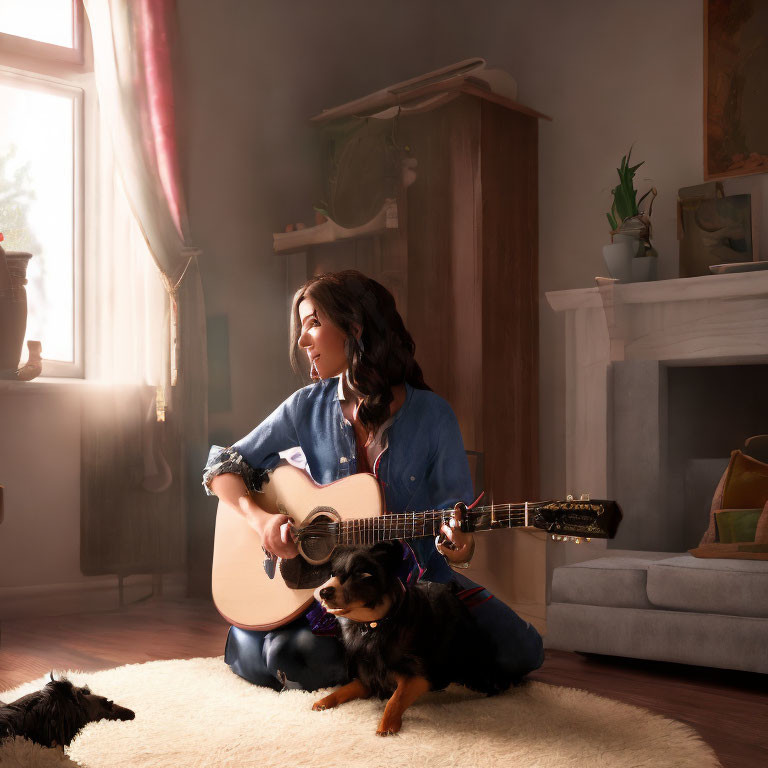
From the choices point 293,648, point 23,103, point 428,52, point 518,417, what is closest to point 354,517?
point 293,648

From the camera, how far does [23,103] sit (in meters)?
3.47

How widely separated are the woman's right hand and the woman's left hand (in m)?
0.39

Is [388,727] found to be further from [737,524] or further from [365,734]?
[737,524]

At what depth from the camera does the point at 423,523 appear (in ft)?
5.86

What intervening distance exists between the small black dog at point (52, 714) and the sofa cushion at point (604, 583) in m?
1.44

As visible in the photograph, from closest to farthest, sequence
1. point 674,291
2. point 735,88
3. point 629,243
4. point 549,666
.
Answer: point 549,666 < point 674,291 < point 629,243 < point 735,88

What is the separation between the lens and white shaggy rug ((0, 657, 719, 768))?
158 cm

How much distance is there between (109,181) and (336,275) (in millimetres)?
1756

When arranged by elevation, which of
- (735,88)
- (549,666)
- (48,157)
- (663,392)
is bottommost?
(549,666)

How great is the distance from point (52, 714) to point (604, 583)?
1.58 m

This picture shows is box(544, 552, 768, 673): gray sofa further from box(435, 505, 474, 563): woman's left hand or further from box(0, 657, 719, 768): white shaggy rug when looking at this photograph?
box(435, 505, 474, 563): woman's left hand

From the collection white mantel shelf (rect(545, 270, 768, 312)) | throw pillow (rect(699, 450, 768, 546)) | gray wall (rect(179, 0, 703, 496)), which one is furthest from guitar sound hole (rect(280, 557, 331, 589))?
gray wall (rect(179, 0, 703, 496))

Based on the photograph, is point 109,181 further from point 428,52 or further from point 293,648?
point 293,648

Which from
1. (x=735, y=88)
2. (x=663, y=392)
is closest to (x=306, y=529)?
(x=663, y=392)
